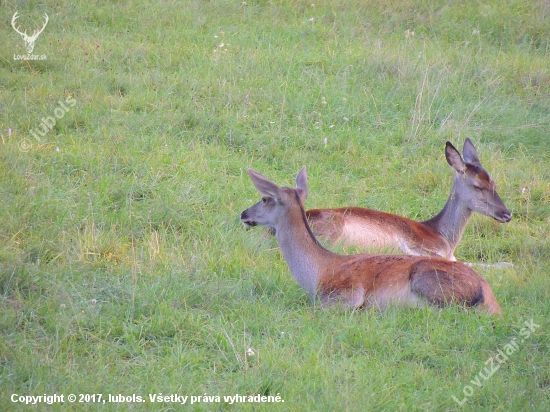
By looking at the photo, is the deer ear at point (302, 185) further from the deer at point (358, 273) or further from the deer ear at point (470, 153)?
the deer ear at point (470, 153)

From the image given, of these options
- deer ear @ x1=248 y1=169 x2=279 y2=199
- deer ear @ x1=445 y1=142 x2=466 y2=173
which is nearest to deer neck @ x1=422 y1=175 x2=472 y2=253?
deer ear @ x1=445 y1=142 x2=466 y2=173

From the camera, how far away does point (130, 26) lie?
444 inches

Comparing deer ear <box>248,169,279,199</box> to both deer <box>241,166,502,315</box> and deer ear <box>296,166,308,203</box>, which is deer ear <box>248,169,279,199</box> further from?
deer ear <box>296,166,308,203</box>

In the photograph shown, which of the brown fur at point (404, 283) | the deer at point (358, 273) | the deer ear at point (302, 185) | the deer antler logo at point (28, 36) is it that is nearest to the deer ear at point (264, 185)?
the deer at point (358, 273)

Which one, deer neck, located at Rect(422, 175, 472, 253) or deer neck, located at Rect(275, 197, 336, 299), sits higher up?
deer neck, located at Rect(275, 197, 336, 299)

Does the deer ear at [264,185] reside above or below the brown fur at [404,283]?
above

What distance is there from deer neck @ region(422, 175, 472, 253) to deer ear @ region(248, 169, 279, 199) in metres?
2.26

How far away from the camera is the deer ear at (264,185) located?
625 centimetres

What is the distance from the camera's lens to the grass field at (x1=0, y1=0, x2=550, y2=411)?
16.1 ft

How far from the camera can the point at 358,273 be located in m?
6.00

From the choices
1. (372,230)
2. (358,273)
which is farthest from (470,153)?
(358,273)

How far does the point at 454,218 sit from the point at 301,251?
2.41 metres

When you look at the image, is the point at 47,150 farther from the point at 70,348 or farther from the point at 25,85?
the point at 70,348

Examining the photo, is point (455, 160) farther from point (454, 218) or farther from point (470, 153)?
point (454, 218)
